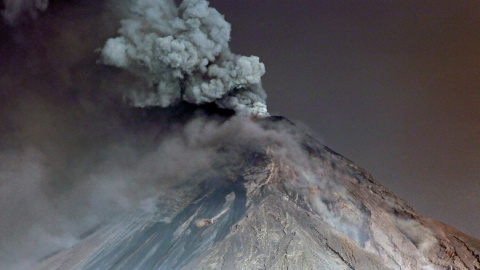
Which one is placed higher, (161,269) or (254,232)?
(254,232)

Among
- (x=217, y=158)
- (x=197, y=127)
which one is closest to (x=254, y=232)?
(x=217, y=158)

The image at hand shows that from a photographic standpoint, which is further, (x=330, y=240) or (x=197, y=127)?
(x=197, y=127)

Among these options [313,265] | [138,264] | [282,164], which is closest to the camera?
→ [313,265]

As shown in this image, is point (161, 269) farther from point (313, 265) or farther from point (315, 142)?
point (315, 142)

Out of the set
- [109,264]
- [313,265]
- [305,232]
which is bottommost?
[109,264]

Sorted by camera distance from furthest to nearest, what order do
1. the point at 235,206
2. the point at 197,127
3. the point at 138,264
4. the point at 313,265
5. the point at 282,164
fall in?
the point at 197,127
the point at 282,164
the point at 235,206
the point at 138,264
the point at 313,265

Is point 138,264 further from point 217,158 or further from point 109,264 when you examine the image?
point 217,158

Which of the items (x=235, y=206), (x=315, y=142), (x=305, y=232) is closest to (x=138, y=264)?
(x=235, y=206)
